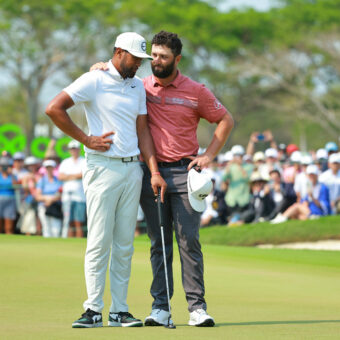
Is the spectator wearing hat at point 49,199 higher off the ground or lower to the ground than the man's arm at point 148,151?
lower

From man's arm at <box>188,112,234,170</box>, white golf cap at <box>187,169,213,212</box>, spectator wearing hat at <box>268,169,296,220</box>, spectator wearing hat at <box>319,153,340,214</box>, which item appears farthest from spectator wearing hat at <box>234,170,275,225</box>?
white golf cap at <box>187,169,213,212</box>

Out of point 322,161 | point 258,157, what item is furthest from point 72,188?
point 322,161

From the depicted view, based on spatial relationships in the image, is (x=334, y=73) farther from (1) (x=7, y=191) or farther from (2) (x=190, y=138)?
(2) (x=190, y=138)

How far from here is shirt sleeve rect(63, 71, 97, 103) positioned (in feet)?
19.4

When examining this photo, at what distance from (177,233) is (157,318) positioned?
0.68m

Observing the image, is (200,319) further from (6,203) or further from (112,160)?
(6,203)

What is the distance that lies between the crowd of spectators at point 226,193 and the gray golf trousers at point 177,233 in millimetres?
8951

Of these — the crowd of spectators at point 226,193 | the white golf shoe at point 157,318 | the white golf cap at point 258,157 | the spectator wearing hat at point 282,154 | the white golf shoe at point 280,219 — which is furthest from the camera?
the white golf cap at point 258,157

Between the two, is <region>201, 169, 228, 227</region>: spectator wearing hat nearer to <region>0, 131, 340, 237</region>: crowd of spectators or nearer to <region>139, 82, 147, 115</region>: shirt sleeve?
<region>0, 131, 340, 237</region>: crowd of spectators

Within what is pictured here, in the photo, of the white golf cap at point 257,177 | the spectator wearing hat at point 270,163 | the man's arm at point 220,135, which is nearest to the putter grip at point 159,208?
the man's arm at point 220,135

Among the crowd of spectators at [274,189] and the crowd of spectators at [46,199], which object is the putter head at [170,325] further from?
the crowd of spectators at [274,189]

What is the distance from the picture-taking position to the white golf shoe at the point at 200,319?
5.91 meters

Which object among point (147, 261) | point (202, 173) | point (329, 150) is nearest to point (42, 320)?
point (202, 173)

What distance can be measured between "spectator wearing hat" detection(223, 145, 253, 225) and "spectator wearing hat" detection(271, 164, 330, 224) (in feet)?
2.90
